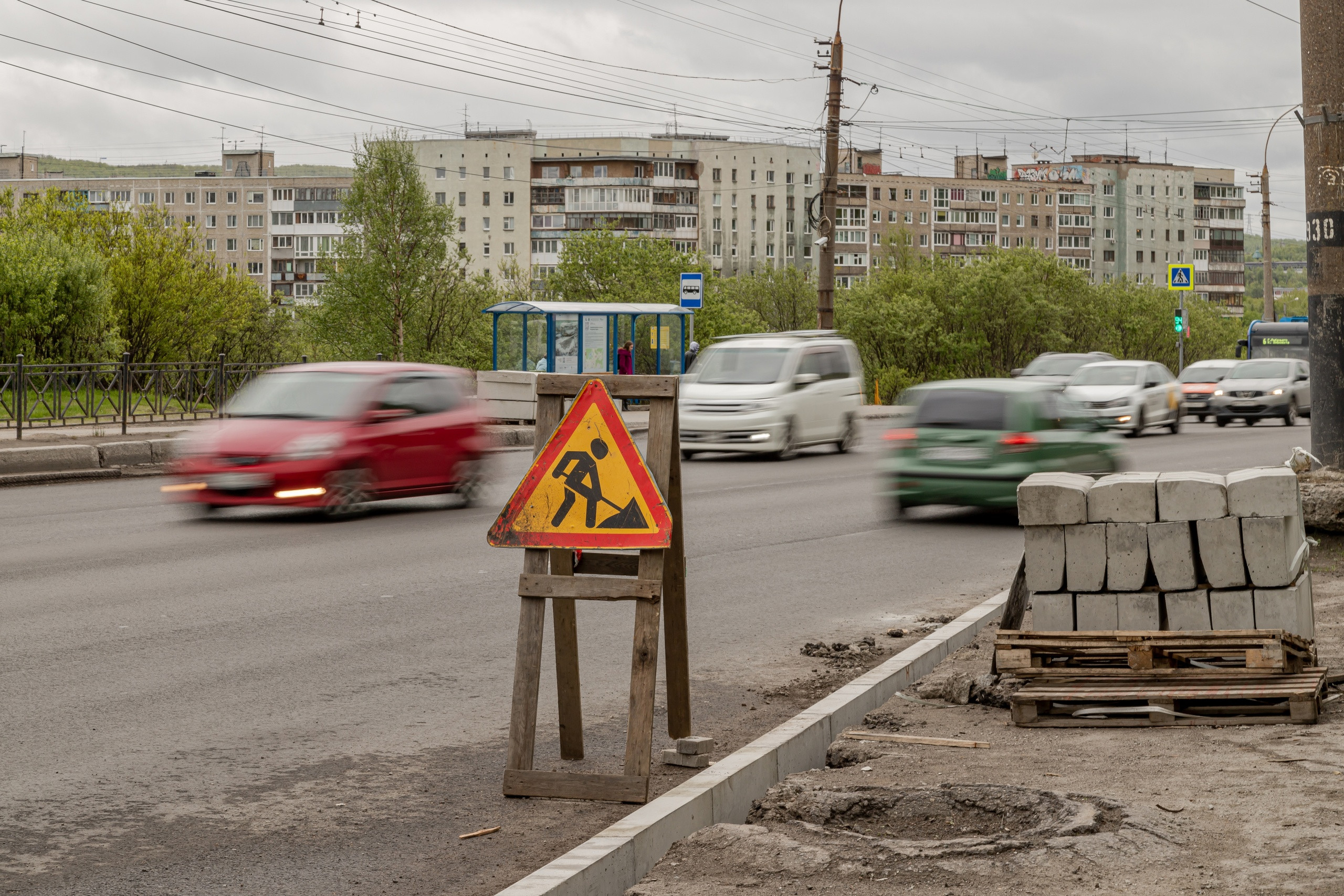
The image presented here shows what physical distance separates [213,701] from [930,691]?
3.18 m

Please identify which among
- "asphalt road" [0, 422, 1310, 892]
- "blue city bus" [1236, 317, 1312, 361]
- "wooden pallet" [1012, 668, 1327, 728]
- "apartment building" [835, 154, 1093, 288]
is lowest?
"asphalt road" [0, 422, 1310, 892]

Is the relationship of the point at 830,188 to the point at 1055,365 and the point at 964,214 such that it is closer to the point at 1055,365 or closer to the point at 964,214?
the point at 1055,365

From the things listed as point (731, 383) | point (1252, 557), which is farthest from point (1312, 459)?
point (731, 383)

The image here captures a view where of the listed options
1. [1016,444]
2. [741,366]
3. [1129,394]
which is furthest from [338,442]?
[1129,394]

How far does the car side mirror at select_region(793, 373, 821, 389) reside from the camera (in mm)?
25297

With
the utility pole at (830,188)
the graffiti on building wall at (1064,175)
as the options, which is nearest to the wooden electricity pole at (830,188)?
the utility pole at (830,188)

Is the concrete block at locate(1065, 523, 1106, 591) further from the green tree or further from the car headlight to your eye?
the green tree

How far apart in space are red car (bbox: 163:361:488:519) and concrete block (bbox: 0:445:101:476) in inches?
230

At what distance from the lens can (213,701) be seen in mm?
7332

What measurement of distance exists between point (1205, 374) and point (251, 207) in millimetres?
160489

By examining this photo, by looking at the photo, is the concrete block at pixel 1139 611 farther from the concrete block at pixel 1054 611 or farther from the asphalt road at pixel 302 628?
the asphalt road at pixel 302 628

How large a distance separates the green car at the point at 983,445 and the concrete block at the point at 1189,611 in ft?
27.6

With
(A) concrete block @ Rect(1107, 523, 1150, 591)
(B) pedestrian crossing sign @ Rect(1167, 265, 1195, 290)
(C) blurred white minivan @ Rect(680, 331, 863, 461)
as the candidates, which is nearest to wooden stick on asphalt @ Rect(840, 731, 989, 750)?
(A) concrete block @ Rect(1107, 523, 1150, 591)

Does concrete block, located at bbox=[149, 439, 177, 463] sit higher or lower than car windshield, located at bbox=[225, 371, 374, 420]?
lower
